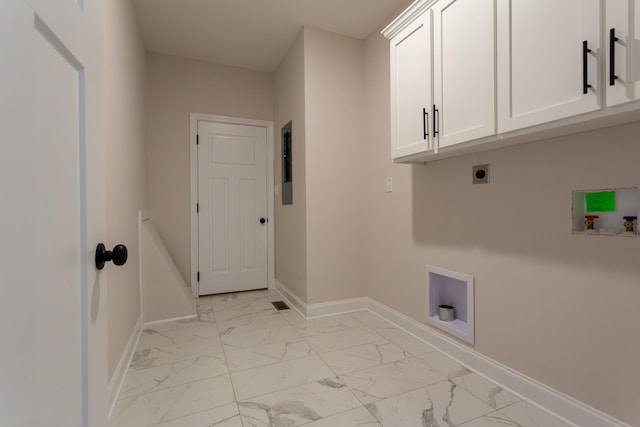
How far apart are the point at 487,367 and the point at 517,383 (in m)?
0.17

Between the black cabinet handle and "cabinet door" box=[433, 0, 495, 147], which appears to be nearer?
the black cabinet handle

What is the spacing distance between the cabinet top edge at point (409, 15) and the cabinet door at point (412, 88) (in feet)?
0.10

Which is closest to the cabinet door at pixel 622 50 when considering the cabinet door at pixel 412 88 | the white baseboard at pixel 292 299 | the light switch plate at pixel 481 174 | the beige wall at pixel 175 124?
the light switch plate at pixel 481 174

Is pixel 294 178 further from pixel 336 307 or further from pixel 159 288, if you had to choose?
pixel 159 288

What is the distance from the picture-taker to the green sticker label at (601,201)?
4.19ft

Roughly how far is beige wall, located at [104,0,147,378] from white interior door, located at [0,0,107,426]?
96 cm

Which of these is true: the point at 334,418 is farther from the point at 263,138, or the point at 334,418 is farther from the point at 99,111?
the point at 263,138

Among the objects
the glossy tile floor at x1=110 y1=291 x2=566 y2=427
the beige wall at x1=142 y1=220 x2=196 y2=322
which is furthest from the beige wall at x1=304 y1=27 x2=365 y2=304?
the beige wall at x1=142 y1=220 x2=196 y2=322

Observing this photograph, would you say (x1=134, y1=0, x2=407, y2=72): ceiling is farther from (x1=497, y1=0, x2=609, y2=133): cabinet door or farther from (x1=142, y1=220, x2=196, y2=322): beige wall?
(x1=142, y1=220, x2=196, y2=322): beige wall

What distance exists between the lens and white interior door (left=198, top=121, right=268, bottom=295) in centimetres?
350

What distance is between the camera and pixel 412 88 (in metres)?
1.96

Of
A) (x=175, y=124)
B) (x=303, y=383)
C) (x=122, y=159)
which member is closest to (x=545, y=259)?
(x=303, y=383)

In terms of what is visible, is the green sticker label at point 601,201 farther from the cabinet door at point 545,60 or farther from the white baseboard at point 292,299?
the white baseboard at point 292,299

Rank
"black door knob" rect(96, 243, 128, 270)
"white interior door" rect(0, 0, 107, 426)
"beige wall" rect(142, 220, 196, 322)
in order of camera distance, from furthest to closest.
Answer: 1. "beige wall" rect(142, 220, 196, 322)
2. "black door knob" rect(96, 243, 128, 270)
3. "white interior door" rect(0, 0, 107, 426)
